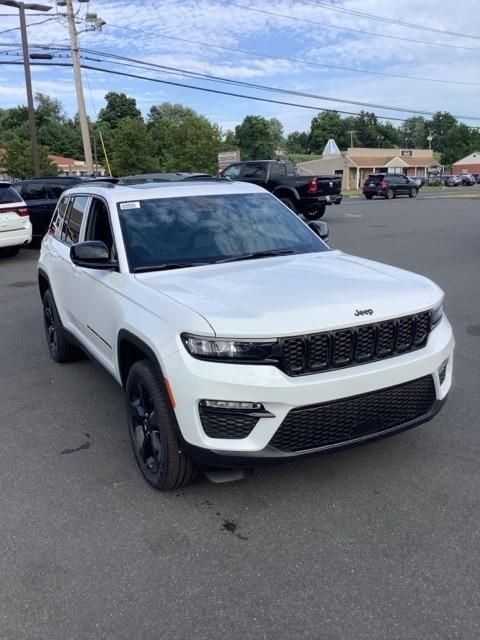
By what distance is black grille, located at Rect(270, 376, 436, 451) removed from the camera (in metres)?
2.85

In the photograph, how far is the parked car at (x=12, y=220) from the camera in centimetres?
1245

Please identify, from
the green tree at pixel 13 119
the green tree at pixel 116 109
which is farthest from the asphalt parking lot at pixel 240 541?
the green tree at pixel 116 109

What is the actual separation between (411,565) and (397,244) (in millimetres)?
12165

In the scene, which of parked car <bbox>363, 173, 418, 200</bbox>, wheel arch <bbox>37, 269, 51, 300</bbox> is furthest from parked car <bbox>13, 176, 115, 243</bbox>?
parked car <bbox>363, 173, 418, 200</bbox>

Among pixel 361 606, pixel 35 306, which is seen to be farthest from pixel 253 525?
pixel 35 306

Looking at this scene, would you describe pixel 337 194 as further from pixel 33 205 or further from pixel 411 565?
pixel 411 565

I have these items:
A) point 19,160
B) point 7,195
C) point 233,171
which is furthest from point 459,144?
point 7,195

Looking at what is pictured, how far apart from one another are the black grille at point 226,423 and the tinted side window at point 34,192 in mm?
13752

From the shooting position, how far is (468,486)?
3.33 metres

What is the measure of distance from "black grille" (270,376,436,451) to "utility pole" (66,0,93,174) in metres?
23.5

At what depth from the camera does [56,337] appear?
221 inches

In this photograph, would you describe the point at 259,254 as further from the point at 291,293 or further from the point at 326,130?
the point at 326,130

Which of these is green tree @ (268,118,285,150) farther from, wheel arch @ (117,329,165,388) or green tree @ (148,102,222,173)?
wheel arch @ (117,329,165,388)

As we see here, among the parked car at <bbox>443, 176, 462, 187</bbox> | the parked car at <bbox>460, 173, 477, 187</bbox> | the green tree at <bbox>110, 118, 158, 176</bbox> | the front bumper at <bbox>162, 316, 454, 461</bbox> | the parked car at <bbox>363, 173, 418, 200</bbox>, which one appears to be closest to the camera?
the front bumper at <bbox>162, 316, 454, 461</bbox>
